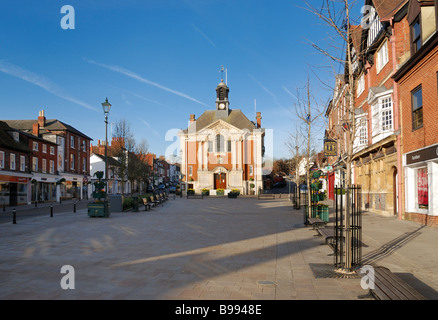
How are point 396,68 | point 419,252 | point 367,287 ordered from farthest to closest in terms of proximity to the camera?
point 396,68 < point 419,252 < point 367,287

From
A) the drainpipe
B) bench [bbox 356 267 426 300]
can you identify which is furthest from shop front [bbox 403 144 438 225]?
bench [bbox 356 267 426 300]

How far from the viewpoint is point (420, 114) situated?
1498 centimetres

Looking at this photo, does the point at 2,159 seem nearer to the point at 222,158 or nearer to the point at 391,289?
the point at 222,158

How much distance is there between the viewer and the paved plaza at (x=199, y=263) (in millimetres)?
5984

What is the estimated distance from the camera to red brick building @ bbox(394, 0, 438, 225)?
44.1ft

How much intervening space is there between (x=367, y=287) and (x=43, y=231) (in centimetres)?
1289

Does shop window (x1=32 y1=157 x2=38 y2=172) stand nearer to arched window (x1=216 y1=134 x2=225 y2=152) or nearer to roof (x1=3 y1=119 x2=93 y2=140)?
roof (x1=3 y1=119 x2=93 y2=140)

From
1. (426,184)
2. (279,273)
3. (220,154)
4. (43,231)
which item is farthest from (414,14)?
(220,154)

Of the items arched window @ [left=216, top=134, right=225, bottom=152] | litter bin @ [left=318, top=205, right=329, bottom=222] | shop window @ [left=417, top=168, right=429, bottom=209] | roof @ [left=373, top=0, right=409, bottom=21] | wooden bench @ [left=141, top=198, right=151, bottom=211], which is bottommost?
wooden bench @ [left=141, top=198, right=151, bottom=211]

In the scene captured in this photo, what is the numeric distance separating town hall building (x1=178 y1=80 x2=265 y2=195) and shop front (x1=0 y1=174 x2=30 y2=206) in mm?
26512

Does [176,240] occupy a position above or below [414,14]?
below

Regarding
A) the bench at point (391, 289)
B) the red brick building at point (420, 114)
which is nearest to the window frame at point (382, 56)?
the red brick building at point (420, 114)

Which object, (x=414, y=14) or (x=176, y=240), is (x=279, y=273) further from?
(x=414, y=14)
